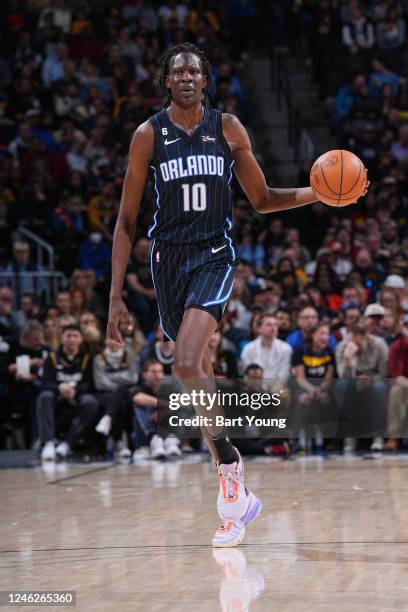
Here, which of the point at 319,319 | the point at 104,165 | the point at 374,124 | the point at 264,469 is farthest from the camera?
the point at 374,124

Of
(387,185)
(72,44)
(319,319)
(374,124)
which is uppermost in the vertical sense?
(72,44)

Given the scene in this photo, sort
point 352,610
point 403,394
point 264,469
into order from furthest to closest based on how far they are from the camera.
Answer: point 403,394, point 264,469, point 352,610

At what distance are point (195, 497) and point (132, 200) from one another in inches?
97.9

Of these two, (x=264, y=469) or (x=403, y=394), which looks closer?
(x=264, y=469)

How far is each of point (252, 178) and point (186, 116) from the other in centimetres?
46

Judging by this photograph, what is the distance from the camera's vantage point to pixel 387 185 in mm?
14766

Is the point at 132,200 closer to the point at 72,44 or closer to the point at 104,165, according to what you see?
the point at 104,165

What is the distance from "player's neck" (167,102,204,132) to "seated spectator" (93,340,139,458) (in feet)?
17.1

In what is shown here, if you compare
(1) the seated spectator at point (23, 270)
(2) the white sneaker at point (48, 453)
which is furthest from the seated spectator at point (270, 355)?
(1) the seated spectator at point (23, 270)

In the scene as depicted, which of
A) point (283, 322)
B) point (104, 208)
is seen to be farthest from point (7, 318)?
point (283, 322)

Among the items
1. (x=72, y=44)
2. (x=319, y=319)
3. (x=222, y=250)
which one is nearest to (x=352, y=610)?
(x=222, y=250)

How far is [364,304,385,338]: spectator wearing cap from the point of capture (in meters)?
11.0

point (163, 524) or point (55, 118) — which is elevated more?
point (55, 118)

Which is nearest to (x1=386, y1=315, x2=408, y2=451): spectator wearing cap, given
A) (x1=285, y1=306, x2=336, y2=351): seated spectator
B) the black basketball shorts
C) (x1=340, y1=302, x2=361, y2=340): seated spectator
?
(x1=340, y1=302, x2=361, y2=340): seated spectator
